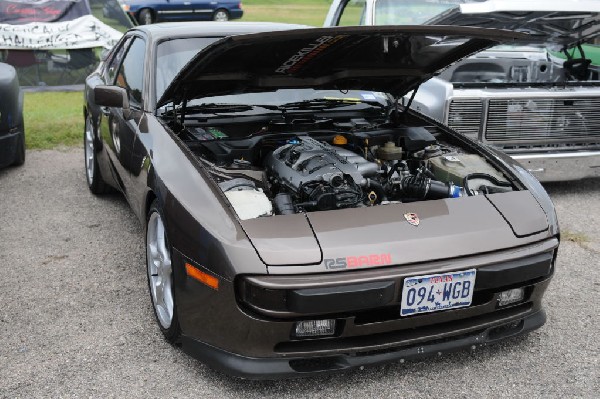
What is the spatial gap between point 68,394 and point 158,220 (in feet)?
2.82

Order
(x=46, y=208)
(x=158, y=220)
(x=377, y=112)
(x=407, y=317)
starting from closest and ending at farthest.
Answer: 1. (x=407, y=317)
2. (x=158, y=220)
3. (x=377, y=112)
4. (x=46, y=208)

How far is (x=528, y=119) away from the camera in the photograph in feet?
16.3

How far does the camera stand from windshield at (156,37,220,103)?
11.9 ft

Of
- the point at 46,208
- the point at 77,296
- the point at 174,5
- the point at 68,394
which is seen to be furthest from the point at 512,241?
the point at 174,5

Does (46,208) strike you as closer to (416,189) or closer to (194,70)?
(194,70)

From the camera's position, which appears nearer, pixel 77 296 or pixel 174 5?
pixel 77 296

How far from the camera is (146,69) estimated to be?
12.0ft

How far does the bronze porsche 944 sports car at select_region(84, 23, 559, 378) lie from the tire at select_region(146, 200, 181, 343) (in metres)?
0.01

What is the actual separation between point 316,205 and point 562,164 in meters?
2.99

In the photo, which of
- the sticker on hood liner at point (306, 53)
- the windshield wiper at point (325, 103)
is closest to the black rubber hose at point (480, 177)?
the sticker on hood liner at point (306, 53)

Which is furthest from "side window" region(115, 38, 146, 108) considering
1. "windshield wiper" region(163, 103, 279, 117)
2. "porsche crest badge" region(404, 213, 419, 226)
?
"porsche crest badge" region(404, 213, 419, 226)

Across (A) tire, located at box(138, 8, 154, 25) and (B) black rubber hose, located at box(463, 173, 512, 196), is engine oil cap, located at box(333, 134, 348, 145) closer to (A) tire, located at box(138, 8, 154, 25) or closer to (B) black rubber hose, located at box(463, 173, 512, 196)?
(B) black rubber hose, located at box(463, 173, 512, 196)

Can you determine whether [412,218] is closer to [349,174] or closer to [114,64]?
[349,174]

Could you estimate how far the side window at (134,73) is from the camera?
3.73 m
